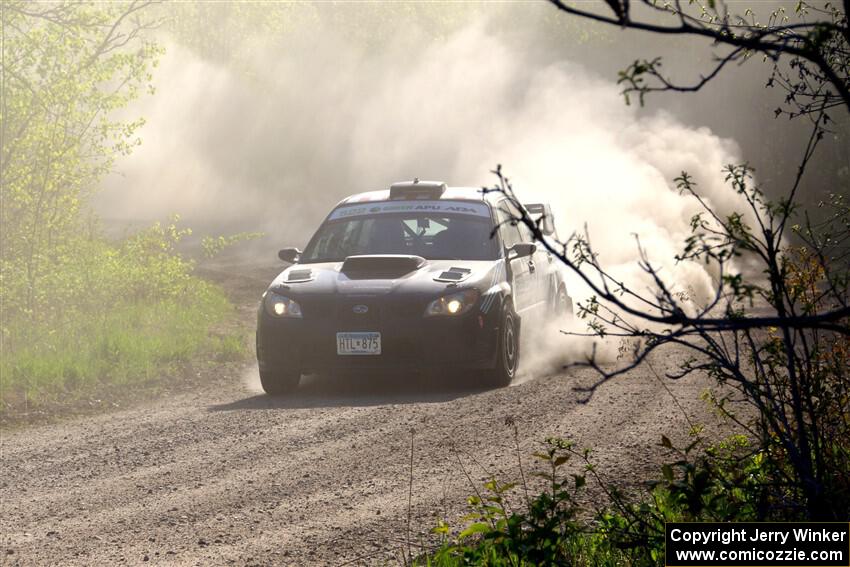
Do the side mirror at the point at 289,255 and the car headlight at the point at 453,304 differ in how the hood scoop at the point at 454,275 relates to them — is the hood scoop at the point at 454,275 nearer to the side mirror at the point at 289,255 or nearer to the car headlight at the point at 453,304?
the car headlight at the point at 453,304

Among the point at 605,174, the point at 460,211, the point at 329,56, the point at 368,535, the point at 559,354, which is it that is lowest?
the point at 368,535

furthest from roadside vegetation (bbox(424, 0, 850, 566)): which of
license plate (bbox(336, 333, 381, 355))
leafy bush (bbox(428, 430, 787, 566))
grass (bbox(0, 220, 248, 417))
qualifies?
grass (bbox(0, 220, 248, 417))

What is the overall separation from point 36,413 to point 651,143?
2139cm

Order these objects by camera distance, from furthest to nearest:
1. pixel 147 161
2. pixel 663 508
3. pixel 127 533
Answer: pixel 147 161
pixel 127 533
pixel 663 508

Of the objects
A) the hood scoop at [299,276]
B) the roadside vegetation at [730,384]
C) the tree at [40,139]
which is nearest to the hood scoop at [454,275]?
the hood scoop at [299,276]

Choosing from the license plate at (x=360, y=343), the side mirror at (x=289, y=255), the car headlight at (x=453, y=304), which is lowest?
the license plate at (x=360, y=343)

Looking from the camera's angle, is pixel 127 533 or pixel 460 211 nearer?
pixel 127 533

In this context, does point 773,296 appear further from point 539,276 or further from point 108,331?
point 108,331

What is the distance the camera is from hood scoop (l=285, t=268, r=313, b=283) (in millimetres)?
11398

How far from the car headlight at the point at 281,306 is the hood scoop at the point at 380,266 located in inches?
24.4

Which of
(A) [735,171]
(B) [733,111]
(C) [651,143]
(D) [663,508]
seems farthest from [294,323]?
(B) [733,111]

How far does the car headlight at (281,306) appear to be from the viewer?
11.1 meters

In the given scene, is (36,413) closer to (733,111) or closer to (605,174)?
(605,174)

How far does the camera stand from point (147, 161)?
1741 inches
